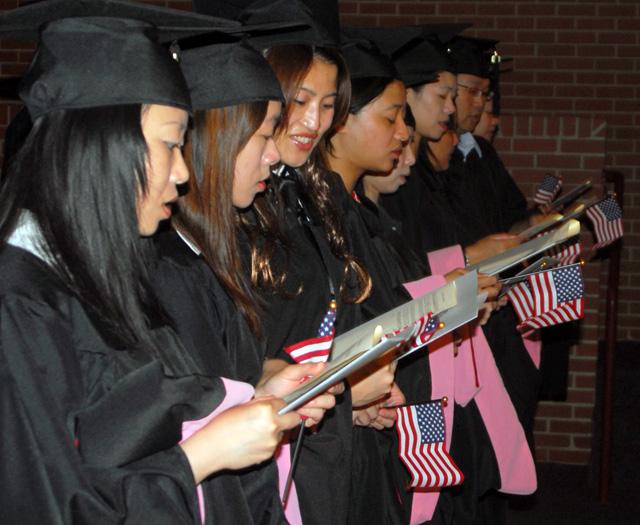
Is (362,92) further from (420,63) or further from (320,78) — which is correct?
(420,63)

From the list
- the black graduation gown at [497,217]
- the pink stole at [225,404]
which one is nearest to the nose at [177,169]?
the pink stole at [225,404]

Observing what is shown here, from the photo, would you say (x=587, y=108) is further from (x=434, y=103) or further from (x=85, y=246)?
(x=85, y=246)

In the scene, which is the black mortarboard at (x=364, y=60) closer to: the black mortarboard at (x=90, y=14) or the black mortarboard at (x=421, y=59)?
the black mortarboard at (x=421, y=59)

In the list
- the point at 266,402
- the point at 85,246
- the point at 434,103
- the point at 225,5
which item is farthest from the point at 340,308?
the point at 434,103

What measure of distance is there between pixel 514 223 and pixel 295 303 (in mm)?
3114

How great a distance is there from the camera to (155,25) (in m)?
2.03

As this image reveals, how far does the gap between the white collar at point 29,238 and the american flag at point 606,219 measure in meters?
3.35

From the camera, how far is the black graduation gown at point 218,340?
2064 millimetres

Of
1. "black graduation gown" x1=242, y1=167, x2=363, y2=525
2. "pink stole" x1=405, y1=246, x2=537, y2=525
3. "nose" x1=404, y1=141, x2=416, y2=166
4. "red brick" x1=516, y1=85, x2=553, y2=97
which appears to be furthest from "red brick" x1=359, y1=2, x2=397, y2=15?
"black graduation gown" x1=242, y1=167, x2=363, y2=525

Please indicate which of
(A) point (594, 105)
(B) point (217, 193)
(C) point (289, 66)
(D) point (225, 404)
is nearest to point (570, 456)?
(A) point (594, 105)

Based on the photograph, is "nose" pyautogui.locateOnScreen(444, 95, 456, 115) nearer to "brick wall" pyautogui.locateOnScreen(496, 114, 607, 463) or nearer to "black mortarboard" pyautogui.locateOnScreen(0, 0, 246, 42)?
"brick wall" pyautogui.locateOnScreen(496, 114, 607, 463)

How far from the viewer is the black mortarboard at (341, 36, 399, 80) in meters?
3.46

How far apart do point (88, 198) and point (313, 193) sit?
1.40 metres

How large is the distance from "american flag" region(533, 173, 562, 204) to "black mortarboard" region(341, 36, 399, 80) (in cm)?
221
